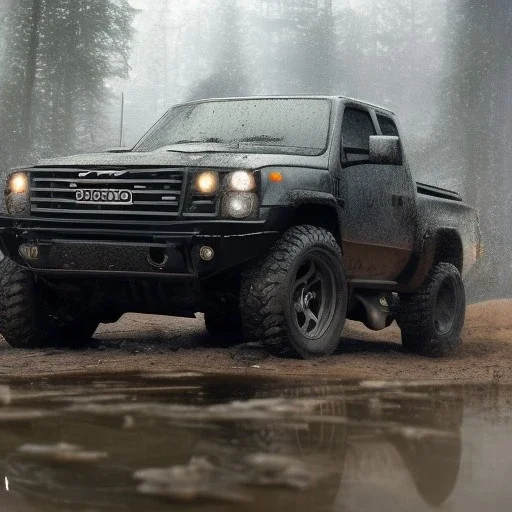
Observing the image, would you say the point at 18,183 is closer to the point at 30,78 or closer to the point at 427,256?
the point at 427,256

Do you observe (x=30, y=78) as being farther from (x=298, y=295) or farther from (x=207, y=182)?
(x=207, y=182)

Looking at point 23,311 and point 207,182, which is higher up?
point 207,182

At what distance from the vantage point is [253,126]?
8.05m

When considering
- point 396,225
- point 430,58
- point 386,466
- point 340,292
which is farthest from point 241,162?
point 430,58

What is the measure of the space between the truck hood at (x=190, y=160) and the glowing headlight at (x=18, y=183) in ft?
0.43

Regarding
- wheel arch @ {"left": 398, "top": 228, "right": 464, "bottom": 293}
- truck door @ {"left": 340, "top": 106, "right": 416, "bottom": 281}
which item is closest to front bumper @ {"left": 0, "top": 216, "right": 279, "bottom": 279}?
truck door @ {"left": 340, "top": 106, "right": 416, "bottom": 281}

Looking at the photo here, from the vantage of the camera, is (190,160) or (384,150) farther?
(384,150)

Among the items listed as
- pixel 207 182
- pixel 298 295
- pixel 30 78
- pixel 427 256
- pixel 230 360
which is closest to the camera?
pixel 207 182

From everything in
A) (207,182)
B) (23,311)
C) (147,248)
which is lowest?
(23,311)

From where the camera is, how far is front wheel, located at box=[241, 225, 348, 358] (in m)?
6.72

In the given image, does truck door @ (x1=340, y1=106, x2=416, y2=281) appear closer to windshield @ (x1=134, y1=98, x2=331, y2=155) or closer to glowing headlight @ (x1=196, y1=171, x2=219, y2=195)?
windshield @ (x1=134, y1=98, x2=331, y2=155)

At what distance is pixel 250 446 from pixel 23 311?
3.99 m

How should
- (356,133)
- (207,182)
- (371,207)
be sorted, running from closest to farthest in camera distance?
(207,182) → (371,207) → (356,133)

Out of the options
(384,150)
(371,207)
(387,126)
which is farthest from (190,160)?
(387,126)
